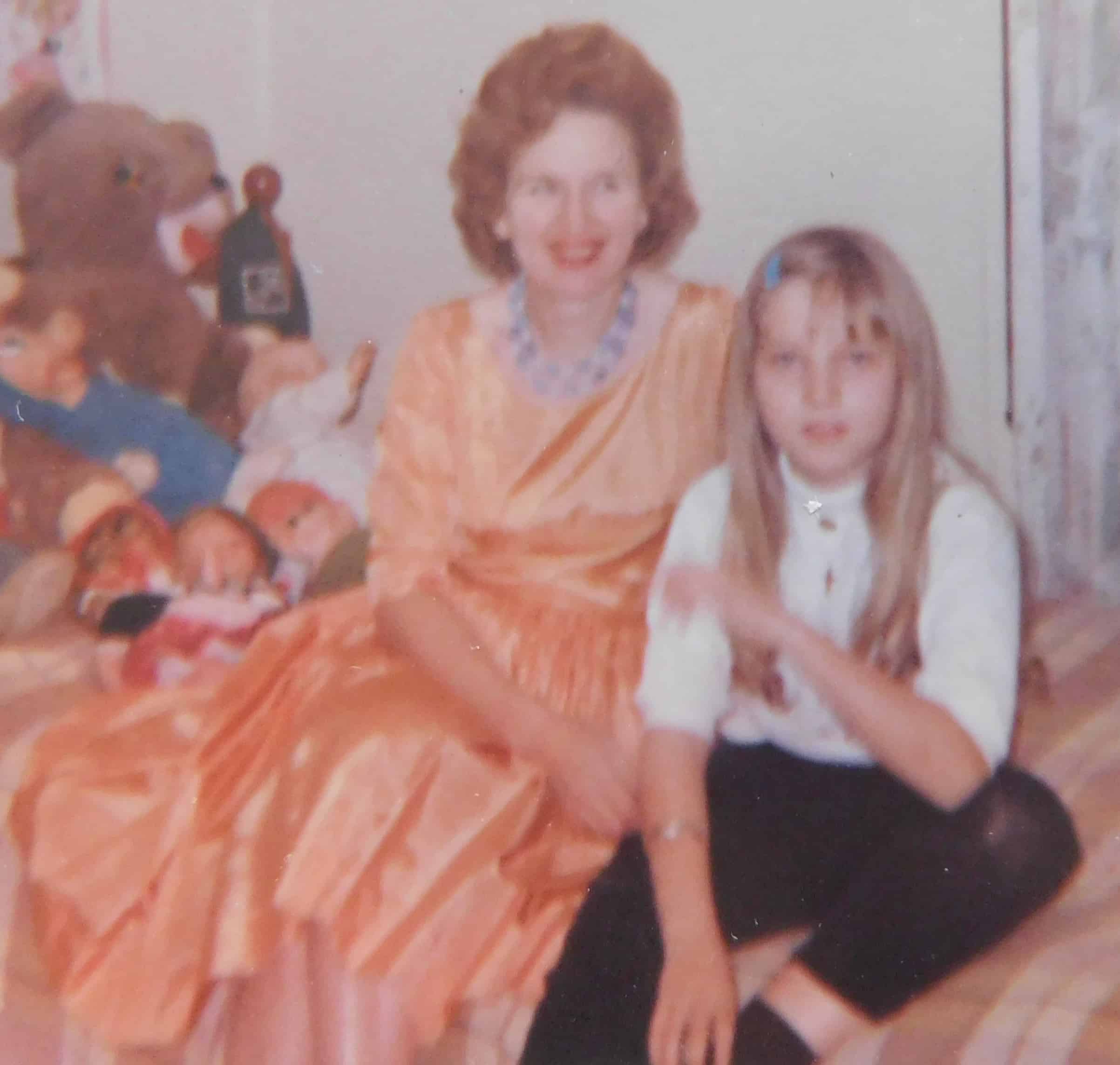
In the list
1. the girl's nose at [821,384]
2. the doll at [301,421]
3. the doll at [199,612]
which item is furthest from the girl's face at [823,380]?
the doll at [199,612]

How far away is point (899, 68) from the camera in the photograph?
2.64 ft

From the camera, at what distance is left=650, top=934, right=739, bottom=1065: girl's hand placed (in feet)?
2.07

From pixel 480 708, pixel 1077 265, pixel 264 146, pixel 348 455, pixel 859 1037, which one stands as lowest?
pixel 859 1037

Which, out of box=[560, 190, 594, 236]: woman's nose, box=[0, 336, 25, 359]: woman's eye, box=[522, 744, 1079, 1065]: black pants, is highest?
box=[560, 190, 594, 236]: woman's nose

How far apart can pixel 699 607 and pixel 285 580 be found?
0.38 m

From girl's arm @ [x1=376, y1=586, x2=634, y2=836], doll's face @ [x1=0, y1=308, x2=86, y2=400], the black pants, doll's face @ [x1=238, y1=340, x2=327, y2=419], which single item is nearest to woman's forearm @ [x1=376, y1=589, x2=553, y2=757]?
girl's arm @ [x1=376, y1=586, x2=634, y2=836]

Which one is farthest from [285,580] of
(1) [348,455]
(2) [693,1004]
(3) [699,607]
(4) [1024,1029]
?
(4) [1024,1029]

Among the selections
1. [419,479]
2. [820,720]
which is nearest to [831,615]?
[820,720]

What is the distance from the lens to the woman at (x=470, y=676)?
699mm

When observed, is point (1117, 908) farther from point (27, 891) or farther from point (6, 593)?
point (6, 593)

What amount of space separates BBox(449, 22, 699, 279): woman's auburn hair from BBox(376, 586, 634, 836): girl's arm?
0.87 feet

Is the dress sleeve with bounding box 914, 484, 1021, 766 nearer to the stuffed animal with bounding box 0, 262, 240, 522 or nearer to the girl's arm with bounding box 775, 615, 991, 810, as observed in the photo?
the girl's arm with bounding box 775, 615, 991, 810

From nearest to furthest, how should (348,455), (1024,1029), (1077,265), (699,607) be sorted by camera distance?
1. (1024,1029)
2. (699,607)
3. (1077,265)
4. (348,455)

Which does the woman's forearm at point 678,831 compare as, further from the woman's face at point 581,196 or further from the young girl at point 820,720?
the woman's face at point 581,196
